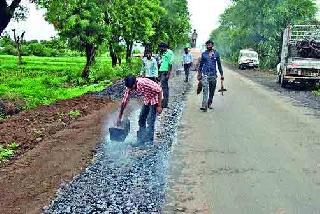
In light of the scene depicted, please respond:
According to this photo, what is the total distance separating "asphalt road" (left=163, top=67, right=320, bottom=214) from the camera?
668cm

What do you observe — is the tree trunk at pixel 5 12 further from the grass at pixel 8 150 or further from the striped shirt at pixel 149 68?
the grass at pixel 8 150

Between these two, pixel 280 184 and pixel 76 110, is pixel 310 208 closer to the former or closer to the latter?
pixel 280 184

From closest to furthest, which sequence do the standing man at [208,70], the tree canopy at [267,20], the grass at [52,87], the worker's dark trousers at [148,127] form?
the worker's dark trousers at [148,127]
the standing man at [208,70]
the grass at [52,87]
the tree canopy at [267,20]

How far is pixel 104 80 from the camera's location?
31.7 m

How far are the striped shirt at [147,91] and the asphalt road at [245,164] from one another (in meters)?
1.09

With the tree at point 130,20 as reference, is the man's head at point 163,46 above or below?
below

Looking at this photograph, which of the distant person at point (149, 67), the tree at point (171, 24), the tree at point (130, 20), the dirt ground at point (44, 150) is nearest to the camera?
the dirt ground at point (44, 150)

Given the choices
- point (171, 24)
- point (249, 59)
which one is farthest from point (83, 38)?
point (249, 59)

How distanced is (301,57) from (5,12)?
1513 centimetres

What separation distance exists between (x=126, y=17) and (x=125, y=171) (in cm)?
2918

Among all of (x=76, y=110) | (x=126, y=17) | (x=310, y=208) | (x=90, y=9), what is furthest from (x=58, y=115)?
(x=126, y=17)

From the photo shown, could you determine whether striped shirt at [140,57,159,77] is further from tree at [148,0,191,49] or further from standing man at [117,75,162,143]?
tree at [148,0,191,49]

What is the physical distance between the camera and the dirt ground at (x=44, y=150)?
7.48 meters

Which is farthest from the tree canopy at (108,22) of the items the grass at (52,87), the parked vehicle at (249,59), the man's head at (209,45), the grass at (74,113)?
the parked vehicle at (249,59)
